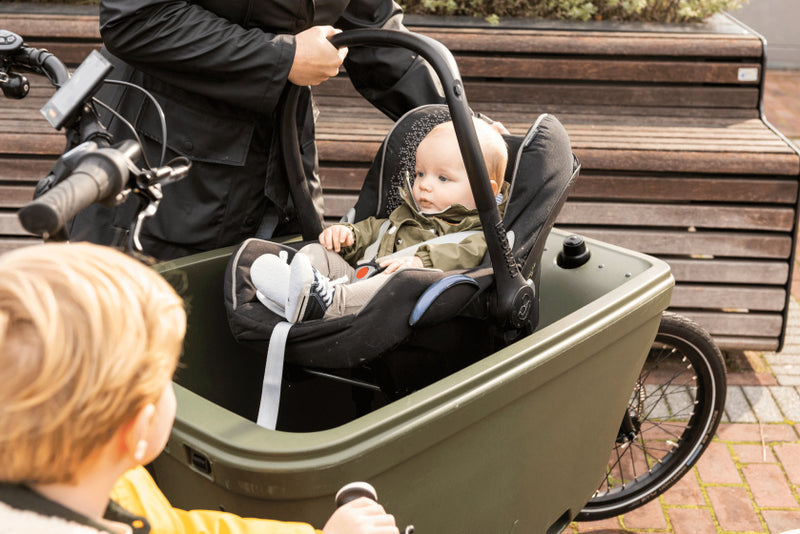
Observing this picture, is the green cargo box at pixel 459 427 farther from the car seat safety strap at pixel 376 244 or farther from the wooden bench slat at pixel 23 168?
the wooden bench slat at pixel 23 168

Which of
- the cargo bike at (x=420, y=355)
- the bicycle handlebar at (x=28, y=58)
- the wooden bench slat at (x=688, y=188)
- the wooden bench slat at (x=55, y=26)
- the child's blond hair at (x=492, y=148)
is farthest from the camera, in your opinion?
the wooden bench slat at (x=55, y=26)

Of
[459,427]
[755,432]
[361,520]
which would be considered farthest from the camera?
[755,432]

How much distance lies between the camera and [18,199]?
11.3 feet

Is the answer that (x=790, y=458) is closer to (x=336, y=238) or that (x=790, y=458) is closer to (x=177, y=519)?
(x=336, y=238)

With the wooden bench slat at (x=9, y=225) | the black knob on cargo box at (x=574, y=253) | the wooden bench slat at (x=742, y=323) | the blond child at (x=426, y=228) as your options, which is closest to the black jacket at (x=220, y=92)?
the blond child at (x=426, y=228)

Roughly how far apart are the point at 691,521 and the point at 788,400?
3.04 feet

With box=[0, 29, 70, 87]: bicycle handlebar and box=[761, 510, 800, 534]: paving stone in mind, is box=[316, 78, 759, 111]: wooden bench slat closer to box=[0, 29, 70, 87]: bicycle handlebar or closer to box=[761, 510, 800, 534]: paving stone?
box=[761, 510, 800, 534]: paving stone

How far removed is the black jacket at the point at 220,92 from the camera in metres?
1.90

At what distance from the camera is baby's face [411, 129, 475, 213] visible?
7.05 feet

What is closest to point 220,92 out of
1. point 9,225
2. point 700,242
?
point 9,225

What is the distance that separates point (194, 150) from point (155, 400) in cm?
124

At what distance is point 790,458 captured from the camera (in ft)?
9.70

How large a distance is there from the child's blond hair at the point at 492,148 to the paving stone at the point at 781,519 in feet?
4.63

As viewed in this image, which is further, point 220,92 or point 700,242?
point 700,242
